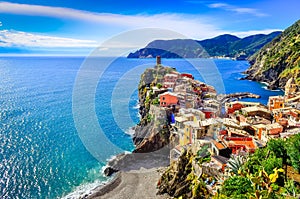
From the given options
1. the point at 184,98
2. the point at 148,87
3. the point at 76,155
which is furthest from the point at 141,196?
the point at 148,87

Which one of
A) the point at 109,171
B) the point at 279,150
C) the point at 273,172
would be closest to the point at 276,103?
the point at 279,150

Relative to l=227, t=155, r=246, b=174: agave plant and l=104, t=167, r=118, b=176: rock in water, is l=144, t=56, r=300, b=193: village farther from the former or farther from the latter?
l=104, t=167, r=118, b=176: rock in water

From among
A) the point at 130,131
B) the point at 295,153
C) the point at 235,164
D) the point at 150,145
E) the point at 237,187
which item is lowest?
the point at 130,131

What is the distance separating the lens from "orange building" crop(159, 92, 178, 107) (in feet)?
102

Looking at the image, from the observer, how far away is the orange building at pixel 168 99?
31.0 metres

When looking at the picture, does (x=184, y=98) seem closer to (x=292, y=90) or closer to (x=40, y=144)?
(x=40, y=144)

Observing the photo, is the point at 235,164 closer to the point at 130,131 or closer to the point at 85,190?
the point at 85,190

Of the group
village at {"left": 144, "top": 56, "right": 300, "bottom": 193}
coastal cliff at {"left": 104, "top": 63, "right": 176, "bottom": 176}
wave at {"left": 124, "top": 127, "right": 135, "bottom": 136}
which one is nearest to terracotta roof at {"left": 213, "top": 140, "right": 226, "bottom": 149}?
village at {"left": 144, "top": 56, "right": 300, "bottom": 193}

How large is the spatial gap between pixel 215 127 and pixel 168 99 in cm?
951

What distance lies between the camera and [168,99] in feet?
103

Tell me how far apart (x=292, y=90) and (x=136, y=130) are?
1225 inches

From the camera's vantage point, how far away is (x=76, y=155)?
29156mm

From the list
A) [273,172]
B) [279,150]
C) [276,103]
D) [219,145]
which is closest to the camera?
[273,172]

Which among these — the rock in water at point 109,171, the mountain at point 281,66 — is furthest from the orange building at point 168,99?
the mountain at point 281,66
